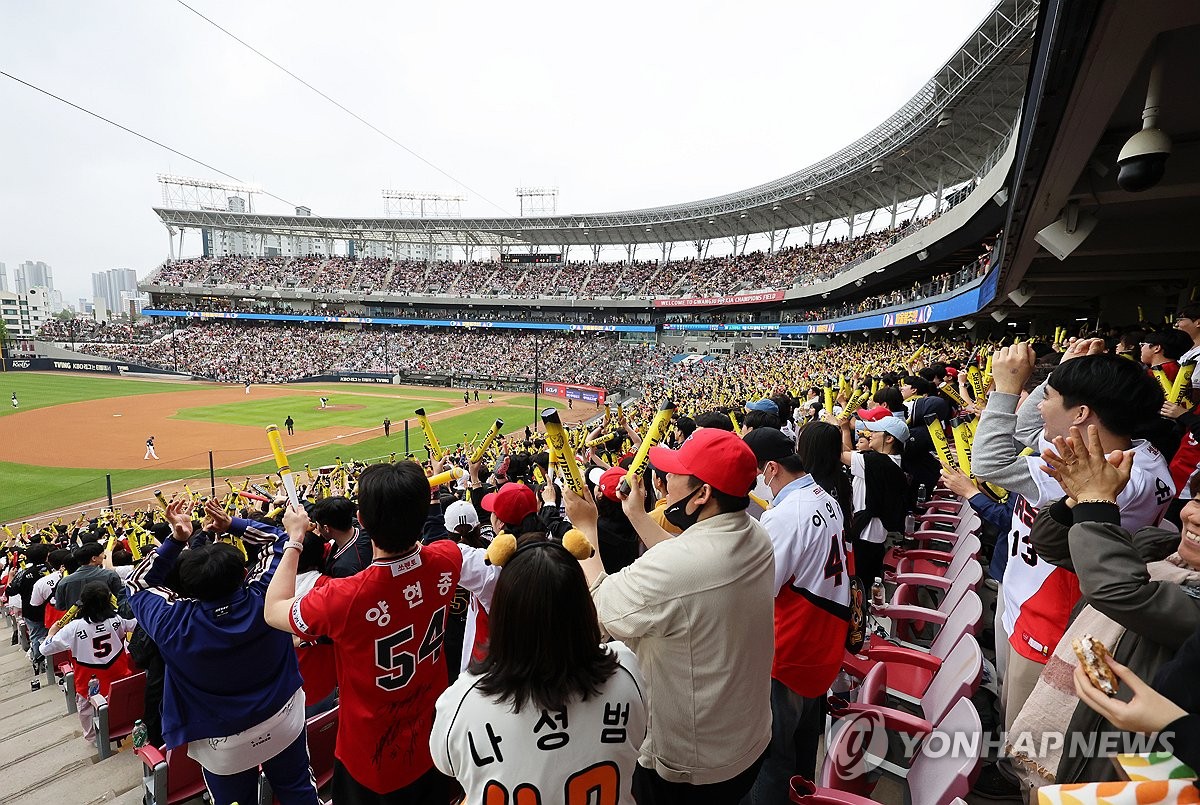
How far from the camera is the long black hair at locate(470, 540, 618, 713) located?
1582 mm

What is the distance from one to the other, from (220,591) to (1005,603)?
160 inches

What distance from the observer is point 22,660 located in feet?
24.4

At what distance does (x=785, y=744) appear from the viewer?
2.70 meters

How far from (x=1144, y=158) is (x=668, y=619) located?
430 cm

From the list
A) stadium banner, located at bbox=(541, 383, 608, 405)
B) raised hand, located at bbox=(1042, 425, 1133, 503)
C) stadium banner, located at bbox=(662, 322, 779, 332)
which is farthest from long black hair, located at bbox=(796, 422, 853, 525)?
stadium banner, located at bbox=(662, 322, 779, 332)

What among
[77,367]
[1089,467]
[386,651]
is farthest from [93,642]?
[77,367]

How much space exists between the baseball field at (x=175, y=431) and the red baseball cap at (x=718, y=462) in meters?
21.2

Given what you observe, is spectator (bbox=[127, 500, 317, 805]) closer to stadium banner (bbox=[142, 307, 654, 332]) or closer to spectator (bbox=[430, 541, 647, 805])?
spectator (bbox=[430, 541, 647, 805])

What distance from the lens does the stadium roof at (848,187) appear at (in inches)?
766

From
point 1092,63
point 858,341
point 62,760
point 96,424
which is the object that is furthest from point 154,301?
point 1092,63

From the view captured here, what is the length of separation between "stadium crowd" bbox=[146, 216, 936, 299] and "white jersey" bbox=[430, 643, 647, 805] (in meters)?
43.1

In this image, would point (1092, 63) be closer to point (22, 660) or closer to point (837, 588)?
point (837, 588)

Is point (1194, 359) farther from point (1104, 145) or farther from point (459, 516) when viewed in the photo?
point (459, 516)

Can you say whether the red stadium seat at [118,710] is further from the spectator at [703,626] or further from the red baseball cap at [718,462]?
the red baseball cap at [718,462]
